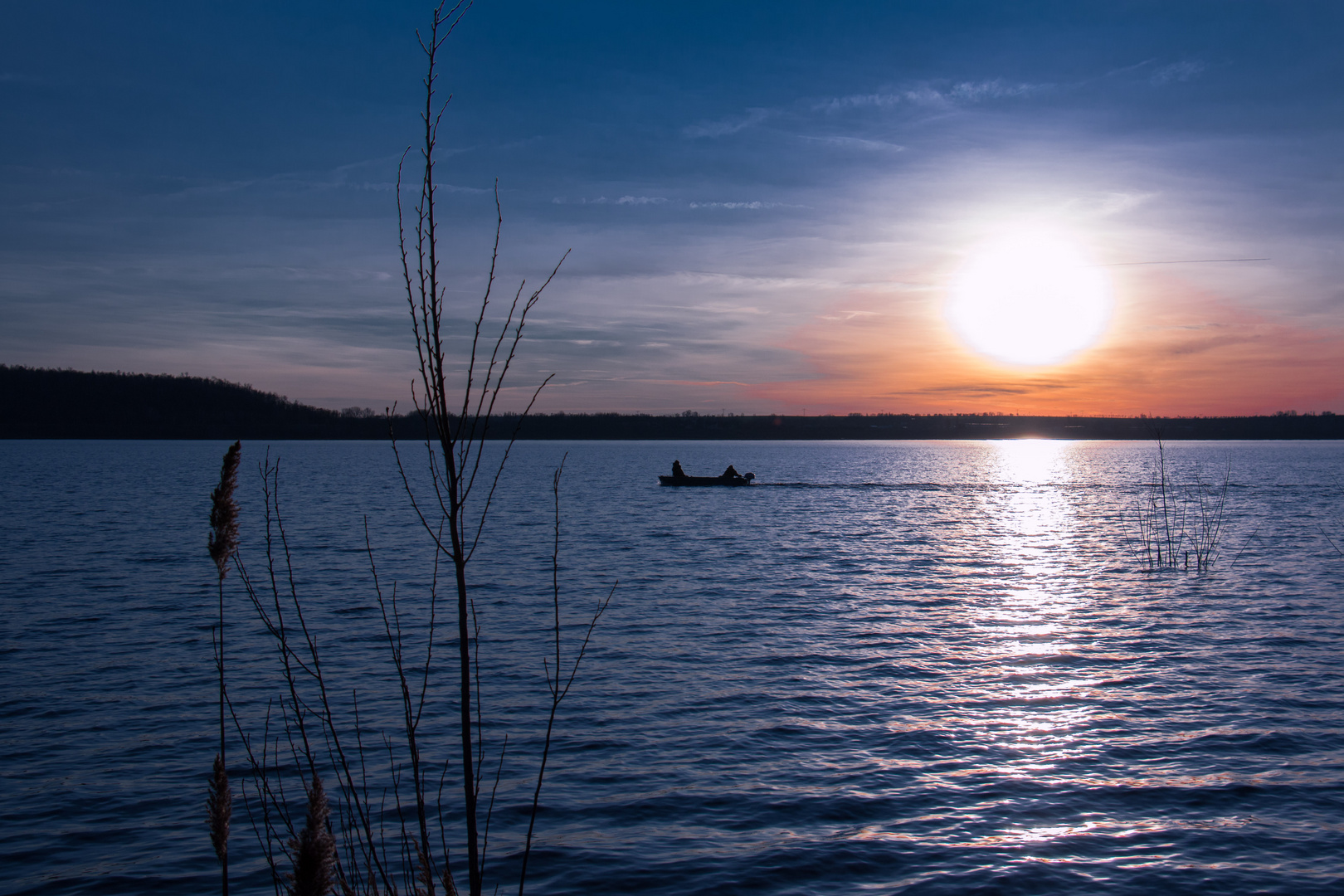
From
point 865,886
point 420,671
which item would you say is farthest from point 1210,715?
point 420,671

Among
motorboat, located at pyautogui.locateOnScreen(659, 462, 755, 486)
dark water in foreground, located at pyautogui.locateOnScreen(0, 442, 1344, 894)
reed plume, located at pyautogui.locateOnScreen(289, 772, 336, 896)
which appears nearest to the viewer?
reed plume, located at pyautogui.locateOnScreen(289, 772, 336, 896)

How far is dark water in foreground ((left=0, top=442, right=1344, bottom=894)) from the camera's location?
29.0 feet

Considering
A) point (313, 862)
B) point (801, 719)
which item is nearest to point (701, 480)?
point (801, 719)

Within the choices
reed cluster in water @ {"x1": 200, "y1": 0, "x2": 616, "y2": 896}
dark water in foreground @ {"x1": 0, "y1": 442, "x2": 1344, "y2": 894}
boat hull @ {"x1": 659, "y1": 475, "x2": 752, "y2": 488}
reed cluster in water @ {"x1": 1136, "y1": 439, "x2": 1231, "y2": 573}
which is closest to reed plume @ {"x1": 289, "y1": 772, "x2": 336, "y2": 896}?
reed cluster in water @ {"x1": 200, "y1": 0, "x2": 616, "y2": 896}

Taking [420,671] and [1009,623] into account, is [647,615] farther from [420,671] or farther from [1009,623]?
[1009,623]

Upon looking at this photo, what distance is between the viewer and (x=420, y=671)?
15.7 m

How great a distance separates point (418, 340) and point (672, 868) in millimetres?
7086

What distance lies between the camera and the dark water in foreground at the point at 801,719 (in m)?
8.84

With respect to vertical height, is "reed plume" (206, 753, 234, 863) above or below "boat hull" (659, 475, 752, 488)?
above

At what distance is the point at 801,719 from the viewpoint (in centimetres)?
1318

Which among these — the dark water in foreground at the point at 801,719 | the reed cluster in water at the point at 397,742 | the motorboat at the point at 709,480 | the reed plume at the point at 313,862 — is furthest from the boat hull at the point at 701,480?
the reed plume at the point at 313,862

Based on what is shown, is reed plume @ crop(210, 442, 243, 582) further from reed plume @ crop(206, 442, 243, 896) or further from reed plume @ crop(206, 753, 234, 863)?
reed plume @ crop(206, 753, 234, 863)

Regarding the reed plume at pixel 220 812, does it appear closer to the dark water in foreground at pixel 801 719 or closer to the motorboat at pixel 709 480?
the dark water in foreground at pixel 801 719

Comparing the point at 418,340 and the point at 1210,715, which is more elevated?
the point at 418,340
